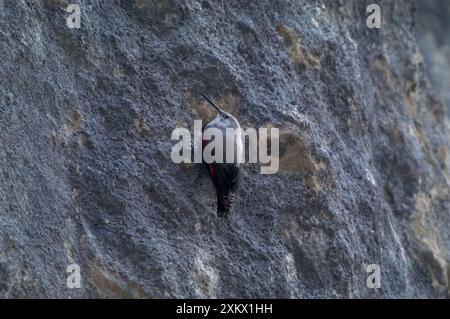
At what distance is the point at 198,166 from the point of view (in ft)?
20.5

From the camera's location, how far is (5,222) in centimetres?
530

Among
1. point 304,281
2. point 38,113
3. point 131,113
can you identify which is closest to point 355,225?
point 304,281

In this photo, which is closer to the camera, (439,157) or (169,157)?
(169,157)

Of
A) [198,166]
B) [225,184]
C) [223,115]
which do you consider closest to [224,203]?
[225,184]

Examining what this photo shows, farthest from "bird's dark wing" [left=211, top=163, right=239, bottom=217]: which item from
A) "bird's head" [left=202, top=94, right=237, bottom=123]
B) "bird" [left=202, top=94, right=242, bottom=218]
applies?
"bird's head" [left=202, top=94, right=237, bottom=123]

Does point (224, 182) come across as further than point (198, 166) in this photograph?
No

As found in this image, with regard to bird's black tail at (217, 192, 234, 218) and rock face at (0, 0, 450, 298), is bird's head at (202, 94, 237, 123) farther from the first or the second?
bird's black tail at (217, 192, 234, 218)

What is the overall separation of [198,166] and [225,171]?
19 cm

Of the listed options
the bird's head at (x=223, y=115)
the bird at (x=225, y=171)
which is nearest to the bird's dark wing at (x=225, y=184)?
the bird at (x=225, y=171)

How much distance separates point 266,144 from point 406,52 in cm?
237

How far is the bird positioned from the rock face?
0.09 meters

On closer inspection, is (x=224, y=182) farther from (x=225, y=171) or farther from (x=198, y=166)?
(x=198, y=166)

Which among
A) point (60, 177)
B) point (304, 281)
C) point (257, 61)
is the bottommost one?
point (304, 281)

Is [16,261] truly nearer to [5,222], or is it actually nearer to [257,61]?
[5,222]
